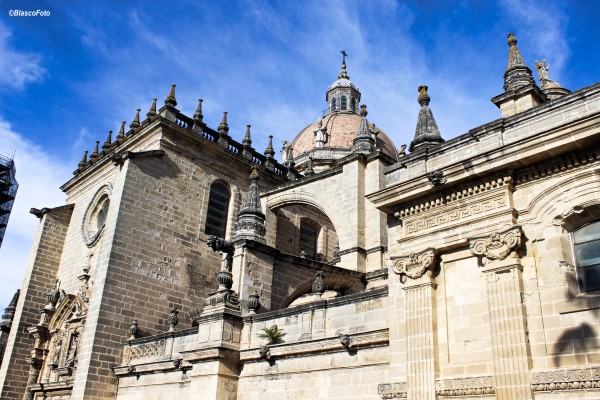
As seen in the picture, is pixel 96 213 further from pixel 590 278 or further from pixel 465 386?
pixel 590 278

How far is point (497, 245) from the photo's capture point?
9.12 meters

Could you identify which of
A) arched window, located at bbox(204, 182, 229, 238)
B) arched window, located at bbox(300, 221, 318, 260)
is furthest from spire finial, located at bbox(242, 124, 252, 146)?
arched window, located at bbox(300, 221, 318, 260)

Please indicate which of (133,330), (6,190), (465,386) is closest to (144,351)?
(133,330)

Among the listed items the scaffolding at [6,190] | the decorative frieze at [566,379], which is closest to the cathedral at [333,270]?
the decorative frieze at [566,379]

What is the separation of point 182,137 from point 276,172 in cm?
516

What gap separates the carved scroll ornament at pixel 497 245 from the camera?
8.95 metres

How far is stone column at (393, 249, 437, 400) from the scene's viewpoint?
925cm

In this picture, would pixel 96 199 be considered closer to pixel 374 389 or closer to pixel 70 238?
pixel 70 238

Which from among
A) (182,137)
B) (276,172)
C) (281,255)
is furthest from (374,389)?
(276,172)

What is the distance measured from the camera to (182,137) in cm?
2225

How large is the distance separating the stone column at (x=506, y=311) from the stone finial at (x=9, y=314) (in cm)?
2201

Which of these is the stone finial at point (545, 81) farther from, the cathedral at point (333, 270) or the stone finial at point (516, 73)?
the stone finial at point (516, 73)

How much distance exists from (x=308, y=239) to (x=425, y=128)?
1369 cm

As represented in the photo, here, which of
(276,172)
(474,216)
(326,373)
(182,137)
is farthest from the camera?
(276,172)
